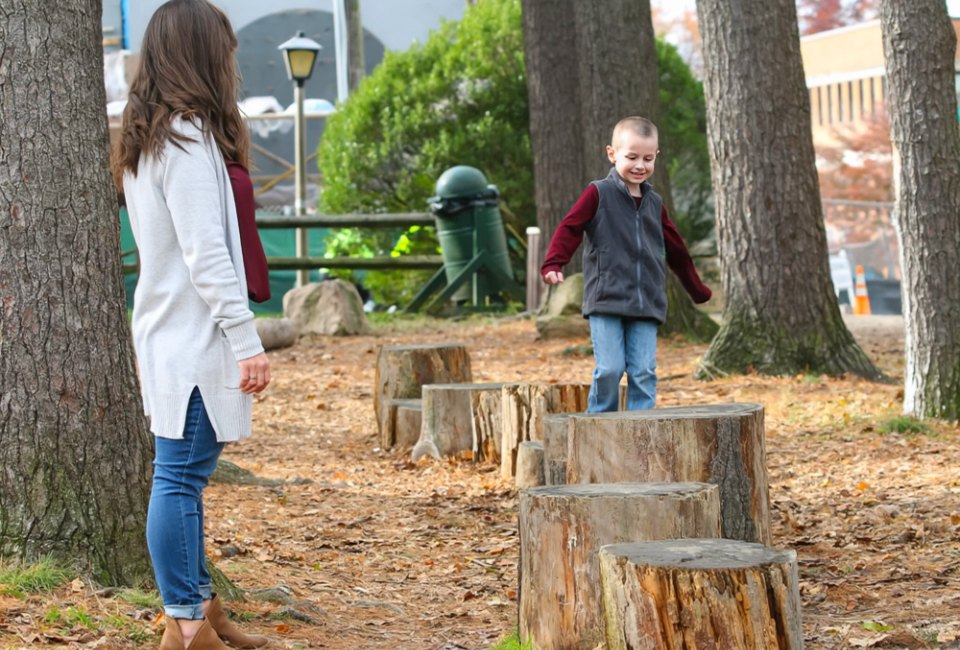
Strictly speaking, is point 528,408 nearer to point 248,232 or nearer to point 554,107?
point 248,232

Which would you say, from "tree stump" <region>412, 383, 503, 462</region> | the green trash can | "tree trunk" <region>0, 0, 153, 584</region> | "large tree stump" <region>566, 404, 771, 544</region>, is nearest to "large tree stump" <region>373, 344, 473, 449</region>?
"tree stump" <region>412, 383, 503, 462</region>

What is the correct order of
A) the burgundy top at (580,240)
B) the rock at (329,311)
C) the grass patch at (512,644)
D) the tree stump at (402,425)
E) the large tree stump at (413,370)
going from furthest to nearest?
the rock at (329,311) → the large tree stump at (413,370) → the tree stump at (402,425) → the burgundy top at (580,240) → the grass patch at (512,644)

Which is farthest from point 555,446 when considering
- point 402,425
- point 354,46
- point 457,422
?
point 354,46

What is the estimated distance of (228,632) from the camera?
4.31 meters

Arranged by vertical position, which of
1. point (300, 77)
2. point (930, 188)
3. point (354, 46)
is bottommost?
point (930, 188)

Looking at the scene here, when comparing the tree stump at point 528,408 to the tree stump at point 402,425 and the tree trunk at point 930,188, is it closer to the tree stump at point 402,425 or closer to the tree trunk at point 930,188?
the tree stump at point 402,425

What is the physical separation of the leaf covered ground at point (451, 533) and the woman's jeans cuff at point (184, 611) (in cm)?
29

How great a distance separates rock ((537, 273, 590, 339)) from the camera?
1348 cm

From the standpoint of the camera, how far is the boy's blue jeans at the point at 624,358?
6789mm

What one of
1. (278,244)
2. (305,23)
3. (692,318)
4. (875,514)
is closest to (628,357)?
(875,514)

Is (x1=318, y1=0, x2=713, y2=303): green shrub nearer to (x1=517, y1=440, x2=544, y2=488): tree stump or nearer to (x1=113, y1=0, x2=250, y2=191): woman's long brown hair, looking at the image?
(x1=517, y1=440, x2=544, y2=488): tree stump

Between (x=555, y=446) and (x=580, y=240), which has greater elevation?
(x=580, y=240)

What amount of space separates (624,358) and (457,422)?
6.34ft

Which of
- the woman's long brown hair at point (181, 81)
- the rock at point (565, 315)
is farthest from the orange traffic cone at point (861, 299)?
the woman's long brown hair at point (181, 81)
